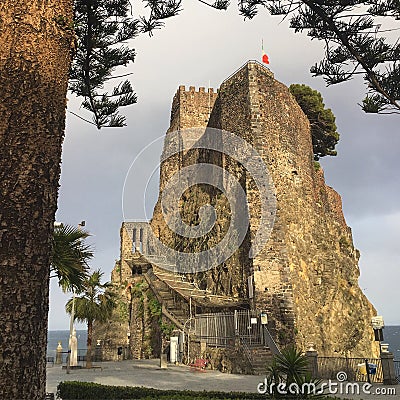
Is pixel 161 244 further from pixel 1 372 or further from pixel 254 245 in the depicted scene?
pixel 1 372

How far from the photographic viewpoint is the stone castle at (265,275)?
1534cm

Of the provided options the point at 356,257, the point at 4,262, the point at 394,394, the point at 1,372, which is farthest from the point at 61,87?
the point at 356,257

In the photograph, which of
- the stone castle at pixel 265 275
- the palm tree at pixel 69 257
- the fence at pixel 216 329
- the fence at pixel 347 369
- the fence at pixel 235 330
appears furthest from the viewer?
the fence at pixel 216 329

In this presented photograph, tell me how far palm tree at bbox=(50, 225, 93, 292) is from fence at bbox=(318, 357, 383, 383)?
25.9ft

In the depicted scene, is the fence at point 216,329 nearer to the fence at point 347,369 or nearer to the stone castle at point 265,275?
the stone castle at point 265,275

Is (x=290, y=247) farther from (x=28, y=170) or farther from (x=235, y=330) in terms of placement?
(x=28, y=170)

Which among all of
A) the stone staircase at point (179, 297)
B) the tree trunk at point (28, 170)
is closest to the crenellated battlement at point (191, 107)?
the stone staircase at point (179, 297)

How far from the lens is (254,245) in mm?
16219

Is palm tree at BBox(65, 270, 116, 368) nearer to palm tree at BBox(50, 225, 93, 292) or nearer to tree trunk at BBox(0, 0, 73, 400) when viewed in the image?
palm tree at BBox(50, 225, 93, 292)

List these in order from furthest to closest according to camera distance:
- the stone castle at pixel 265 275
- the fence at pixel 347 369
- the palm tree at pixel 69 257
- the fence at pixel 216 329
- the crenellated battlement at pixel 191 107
Result: 1. the crenellated battlement at pixel 191 107
2. the fence at pixel 216 329
3. the stone castle at pixel 265 275
4. the fence at pixel 347 369
5. the palm tree at pixel 69 257

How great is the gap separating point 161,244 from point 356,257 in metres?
12.0

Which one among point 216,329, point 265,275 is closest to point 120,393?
point 216,329

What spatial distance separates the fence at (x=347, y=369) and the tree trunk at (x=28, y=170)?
10457 millimetres

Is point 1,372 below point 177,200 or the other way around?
below
